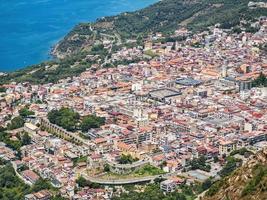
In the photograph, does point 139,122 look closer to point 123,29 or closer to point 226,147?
point 226,147

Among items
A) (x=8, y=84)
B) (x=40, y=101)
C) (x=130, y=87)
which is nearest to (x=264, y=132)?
(x=130, y=87)

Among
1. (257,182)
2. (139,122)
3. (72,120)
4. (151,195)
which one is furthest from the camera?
(72,120)

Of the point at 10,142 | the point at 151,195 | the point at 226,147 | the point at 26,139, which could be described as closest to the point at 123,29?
A: the point at 26,139

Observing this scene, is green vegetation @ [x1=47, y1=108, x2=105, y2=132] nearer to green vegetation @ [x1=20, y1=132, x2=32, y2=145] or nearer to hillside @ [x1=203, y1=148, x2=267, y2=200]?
green vegetation @ [x1=20, y1=132, x2=32, y2=145]

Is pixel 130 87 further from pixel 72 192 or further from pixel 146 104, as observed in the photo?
pixel 72 192

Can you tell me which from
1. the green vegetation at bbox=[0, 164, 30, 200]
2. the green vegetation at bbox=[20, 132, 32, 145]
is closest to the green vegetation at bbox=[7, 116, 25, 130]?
the green vegetation at bbox=[20, 132, 32, 145]

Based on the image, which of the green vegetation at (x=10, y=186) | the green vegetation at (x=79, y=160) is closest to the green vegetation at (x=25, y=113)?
the green vegetation at (x=10, y=186)
